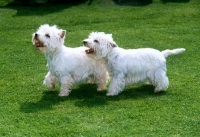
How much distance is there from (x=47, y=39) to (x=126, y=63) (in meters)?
1.43

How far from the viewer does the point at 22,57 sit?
1030 centimetres

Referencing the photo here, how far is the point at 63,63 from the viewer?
7906 mm

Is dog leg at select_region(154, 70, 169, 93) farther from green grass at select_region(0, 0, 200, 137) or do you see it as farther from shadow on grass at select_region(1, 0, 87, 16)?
shadow on grass at select_region(1, 0, 87, 16)

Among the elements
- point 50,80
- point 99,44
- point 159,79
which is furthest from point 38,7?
point 159,79

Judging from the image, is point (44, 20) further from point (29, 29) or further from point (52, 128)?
point (52, 128)

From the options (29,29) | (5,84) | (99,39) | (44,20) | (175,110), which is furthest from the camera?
(44,20)

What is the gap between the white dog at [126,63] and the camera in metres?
7.90

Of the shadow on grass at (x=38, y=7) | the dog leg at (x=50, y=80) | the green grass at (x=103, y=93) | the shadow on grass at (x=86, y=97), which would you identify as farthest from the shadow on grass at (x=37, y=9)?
the dog leg at (x=50, y=80)

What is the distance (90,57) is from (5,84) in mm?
1771

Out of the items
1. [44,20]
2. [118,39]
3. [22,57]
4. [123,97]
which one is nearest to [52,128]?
[123,97]

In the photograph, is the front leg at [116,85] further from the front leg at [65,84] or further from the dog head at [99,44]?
the front leg at [65,84]

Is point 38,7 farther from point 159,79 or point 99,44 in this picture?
point 159,79

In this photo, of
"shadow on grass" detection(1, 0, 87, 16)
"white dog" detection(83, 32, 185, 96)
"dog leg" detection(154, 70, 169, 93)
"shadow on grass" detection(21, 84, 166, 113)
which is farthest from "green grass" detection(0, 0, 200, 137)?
"shadow on grass" detection(1, 0, 87, 16)

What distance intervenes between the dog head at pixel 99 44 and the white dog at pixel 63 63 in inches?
9.5
